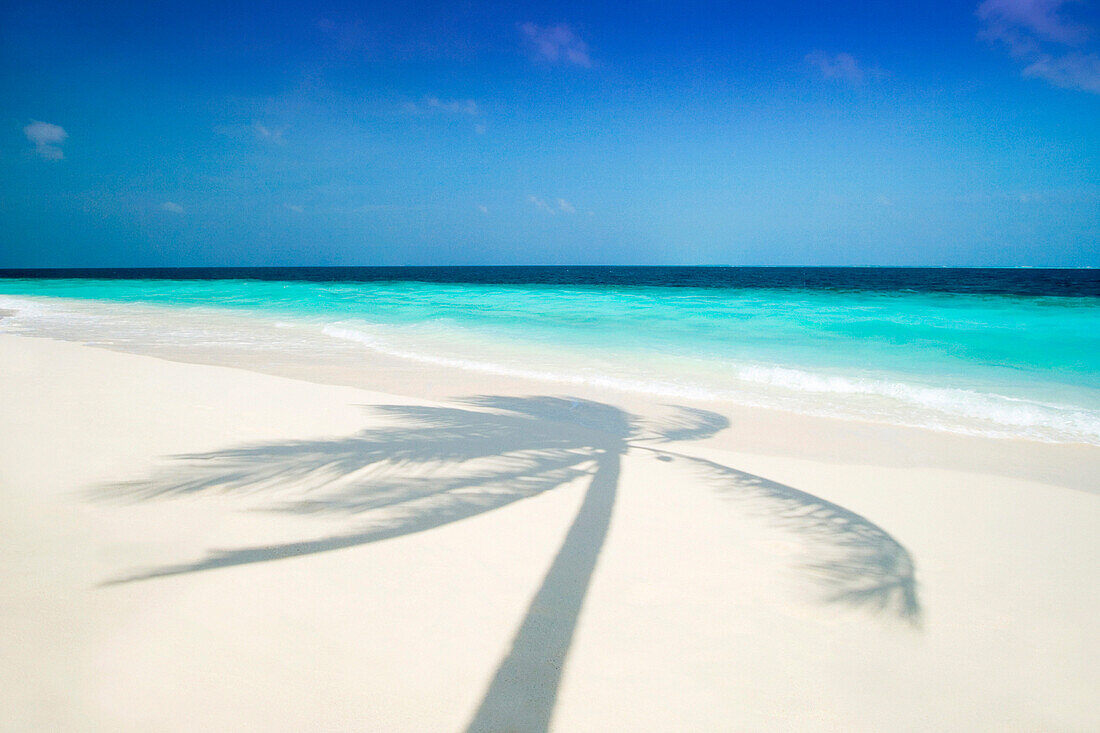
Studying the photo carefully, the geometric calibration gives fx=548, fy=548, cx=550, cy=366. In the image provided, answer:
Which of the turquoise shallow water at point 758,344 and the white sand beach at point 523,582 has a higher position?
the turquoise shallow water at point 758,344

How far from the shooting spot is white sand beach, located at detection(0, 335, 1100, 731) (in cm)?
211

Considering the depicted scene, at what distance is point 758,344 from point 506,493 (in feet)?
37.5

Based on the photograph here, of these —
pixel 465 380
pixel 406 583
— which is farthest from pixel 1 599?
pixel 465 380

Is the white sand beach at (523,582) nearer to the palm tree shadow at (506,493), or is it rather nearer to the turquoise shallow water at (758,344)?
the palm tree shadow at (506,493)

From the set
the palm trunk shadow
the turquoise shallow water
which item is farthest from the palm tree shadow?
the turquoise shallow water

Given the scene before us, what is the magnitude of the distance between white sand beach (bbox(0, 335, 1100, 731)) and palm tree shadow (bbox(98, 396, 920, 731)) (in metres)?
0.02

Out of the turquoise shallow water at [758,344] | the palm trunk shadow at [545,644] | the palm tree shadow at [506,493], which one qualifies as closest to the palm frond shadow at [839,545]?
the palm tree shadow at [506,493]

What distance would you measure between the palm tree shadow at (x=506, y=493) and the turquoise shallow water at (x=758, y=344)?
3294mm

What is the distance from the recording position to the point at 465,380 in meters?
8.41

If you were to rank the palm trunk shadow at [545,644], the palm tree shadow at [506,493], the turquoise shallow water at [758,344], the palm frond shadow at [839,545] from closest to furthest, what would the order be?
the palm trunk shadow at [545,644], the palm tree shadow at [506,493], the palm frond shadow at [839,545], the turquoise shallow water at [758,344]

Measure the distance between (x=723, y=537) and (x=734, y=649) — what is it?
3.43 feet

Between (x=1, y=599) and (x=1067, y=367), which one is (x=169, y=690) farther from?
(x=1067, y=367)

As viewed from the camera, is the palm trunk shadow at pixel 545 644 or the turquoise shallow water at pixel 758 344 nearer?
the palm trunk shadow at pixel 545 644

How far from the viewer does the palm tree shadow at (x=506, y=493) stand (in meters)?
2.51
